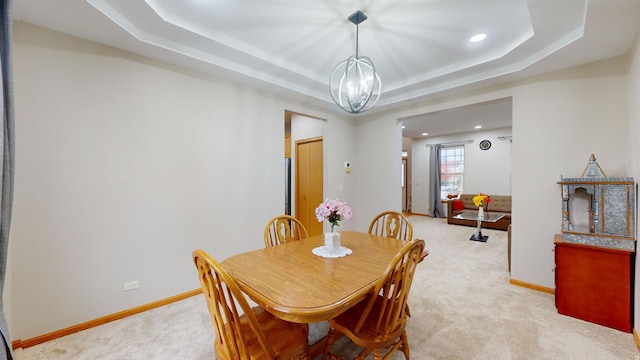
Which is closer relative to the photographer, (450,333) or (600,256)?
(450,333)

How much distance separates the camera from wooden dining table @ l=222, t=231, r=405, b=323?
1146 millimetres

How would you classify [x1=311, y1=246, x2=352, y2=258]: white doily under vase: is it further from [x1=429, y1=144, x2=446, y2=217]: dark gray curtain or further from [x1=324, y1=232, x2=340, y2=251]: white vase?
[x1=429, y1=144, x2=446, y2=217]: dark gray curtain

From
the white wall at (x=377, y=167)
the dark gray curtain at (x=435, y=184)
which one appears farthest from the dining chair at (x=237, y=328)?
the dark gray curtain at (x=435, y=184)

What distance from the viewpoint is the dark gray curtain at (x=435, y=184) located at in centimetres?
782

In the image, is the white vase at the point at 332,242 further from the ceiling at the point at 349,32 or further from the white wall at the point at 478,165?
the white wall at the point at 478,165

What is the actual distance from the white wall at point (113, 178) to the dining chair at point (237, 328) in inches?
65.5

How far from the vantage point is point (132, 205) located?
2406mm

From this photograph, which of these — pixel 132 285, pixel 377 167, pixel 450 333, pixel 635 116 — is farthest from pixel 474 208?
pixel 132 285

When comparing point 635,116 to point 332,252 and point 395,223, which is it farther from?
point 332,252

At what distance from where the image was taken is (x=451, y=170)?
7941mm

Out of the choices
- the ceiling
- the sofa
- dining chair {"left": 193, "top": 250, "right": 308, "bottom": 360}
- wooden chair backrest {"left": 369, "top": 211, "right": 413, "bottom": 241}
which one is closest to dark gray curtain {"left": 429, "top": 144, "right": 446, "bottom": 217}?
the sofa

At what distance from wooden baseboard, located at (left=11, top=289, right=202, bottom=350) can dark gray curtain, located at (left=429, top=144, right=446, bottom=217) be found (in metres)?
7.13

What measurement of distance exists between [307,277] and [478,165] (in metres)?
7.61

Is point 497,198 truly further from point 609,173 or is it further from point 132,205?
point 132,205
